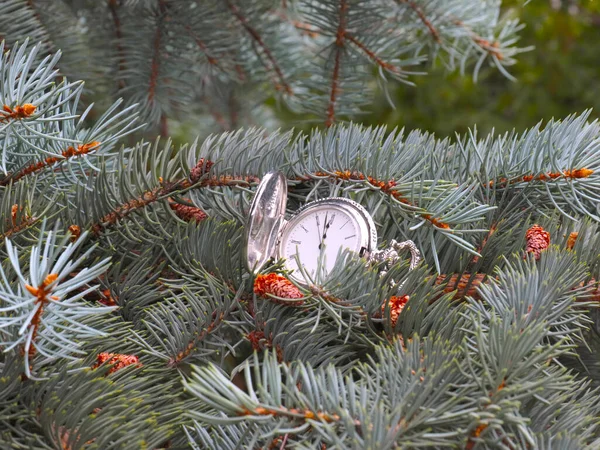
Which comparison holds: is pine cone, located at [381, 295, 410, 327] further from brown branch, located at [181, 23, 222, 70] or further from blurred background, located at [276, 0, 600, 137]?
blurred background, located at [276, 0, 600, 137]

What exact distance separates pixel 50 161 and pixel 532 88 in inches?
76.8

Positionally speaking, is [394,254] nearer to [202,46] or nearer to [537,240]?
[537,240]

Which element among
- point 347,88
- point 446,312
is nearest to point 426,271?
point 446,312

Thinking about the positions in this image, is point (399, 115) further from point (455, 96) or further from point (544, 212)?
point (544, 212)

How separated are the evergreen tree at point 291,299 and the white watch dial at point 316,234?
0.02 metres

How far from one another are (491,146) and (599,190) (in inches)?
4.0

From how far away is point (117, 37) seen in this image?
3.03 ft

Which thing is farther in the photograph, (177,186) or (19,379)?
(177,186)

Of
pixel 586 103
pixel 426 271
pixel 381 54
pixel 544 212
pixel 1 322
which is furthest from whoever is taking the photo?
pixel 586 103

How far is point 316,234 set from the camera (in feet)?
1.72

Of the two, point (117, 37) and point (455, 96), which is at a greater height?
point (117, 37)

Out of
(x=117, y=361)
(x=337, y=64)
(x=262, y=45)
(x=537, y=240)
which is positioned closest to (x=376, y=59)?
(x=337, y=64)

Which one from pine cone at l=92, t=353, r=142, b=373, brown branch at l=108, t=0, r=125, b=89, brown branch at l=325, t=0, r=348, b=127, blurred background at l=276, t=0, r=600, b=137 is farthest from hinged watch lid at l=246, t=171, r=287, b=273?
blurred background at l=276, t=0, r=600, b=137

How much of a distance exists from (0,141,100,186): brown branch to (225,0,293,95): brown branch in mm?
482
